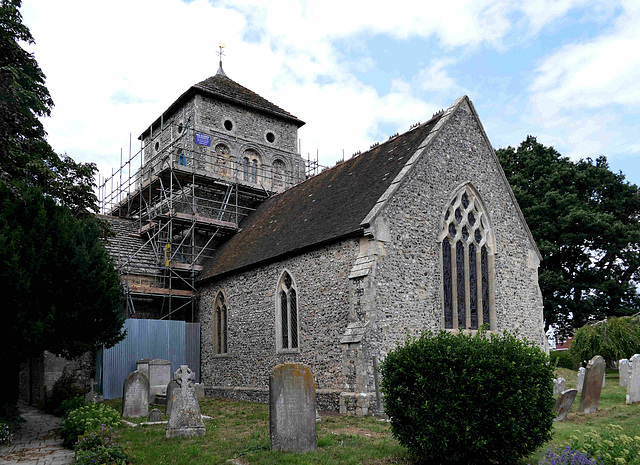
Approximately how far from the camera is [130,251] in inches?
944

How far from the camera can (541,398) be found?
27.0 feet

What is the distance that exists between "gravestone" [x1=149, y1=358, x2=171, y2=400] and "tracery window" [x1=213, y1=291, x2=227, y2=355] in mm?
2429

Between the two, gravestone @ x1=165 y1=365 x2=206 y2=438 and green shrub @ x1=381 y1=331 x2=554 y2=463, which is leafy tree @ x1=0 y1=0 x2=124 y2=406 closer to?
gravestone @ x1=165 y1=365 x2=206 y2=438

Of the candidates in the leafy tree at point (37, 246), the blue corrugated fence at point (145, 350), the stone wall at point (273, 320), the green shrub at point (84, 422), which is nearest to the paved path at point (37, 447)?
the green shrub at point (84, 422)

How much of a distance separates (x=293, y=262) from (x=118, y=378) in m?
7.65

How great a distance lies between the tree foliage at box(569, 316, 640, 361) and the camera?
893 inches

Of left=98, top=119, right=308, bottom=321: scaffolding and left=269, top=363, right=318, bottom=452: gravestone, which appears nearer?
left=269, top=363, right=318, bottom=452: gravestone

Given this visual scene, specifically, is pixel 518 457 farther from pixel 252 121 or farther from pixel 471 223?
pixel 252 121

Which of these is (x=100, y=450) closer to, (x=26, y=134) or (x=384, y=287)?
(x=384, y=287)

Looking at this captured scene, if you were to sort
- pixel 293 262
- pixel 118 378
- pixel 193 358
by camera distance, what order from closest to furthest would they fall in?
1. pixel 293 262
2. pixel 118 378
3. pixel 193 358

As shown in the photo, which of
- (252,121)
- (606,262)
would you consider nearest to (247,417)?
(252,121)

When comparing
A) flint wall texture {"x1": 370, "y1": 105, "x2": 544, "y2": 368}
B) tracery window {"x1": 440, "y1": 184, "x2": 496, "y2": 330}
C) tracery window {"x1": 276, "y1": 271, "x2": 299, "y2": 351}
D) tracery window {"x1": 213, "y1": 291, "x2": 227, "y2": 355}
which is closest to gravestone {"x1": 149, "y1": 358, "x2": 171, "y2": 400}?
tracery window {"x1": 213, "y1": 291, "x2": 227, "y2": 355}

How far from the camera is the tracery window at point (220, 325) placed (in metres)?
21.0

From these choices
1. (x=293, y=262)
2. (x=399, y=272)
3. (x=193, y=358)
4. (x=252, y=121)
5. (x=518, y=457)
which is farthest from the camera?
(x=252, y=121)
